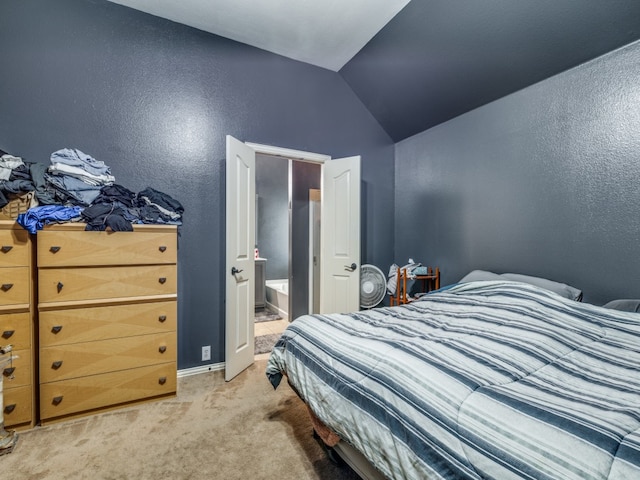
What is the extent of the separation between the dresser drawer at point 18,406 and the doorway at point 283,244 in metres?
1.85

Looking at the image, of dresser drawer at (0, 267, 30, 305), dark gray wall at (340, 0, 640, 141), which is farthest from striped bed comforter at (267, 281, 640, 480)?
dark gray wall at (340, 0, 640, 141)

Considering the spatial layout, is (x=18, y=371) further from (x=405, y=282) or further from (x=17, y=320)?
(x=405, y=282)

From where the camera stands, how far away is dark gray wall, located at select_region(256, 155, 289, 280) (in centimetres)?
570

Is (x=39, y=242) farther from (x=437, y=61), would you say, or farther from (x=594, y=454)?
(x=437, y=61)

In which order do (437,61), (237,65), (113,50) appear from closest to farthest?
(113,50) → (437,61) → (237,65)

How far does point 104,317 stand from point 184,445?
102 cm

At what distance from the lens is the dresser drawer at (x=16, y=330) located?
187 centimetres

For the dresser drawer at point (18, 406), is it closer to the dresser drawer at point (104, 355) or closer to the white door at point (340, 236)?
the dresser drawer at point (104, 355)

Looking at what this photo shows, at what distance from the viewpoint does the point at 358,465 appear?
1.33 m

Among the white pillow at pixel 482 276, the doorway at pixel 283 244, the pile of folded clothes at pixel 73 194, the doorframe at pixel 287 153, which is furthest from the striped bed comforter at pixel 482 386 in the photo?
the doorway at pixel 283 244

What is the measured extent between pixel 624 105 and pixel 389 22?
72.9 inches

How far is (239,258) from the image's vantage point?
2.80m

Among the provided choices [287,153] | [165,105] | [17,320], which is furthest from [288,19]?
[17,320]

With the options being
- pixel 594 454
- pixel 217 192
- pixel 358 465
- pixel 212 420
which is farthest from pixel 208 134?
pixel 594 454
